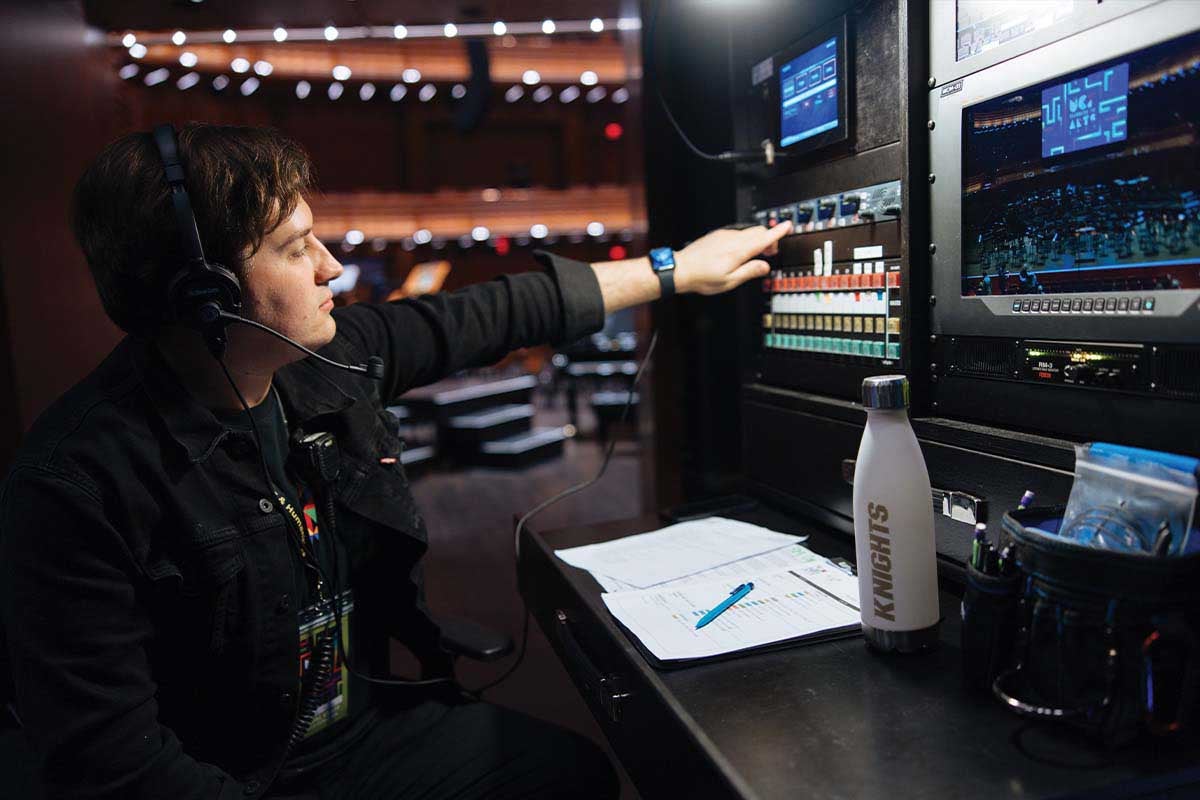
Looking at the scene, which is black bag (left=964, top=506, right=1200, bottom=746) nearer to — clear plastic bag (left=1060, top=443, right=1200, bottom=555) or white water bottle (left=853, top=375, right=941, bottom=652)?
clear plastic bag (left=1060, top=443, right=1200, bottom=555)

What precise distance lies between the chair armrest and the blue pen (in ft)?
1.65

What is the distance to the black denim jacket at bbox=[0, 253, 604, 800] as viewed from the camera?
32.5 inches

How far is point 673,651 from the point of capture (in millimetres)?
768

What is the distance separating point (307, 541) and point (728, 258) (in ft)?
2.38

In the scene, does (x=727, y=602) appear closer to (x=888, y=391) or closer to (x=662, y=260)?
(x=888, y=391)

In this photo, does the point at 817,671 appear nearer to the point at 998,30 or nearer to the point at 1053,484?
the point at 1053,484

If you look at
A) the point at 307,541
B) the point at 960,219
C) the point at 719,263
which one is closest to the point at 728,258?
the point at 719,263

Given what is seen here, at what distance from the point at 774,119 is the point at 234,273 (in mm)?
791

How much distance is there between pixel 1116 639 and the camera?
1.86ft

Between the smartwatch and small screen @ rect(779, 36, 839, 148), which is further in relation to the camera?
the smartwatch

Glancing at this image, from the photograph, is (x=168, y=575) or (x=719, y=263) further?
(x=719, y=263)

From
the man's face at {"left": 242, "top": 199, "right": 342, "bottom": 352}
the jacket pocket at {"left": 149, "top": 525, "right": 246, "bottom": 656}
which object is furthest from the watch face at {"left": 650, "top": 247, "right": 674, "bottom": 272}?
the jacket pocket at {"left": 149, "top": 525, "right": 246, "bottom": 656}

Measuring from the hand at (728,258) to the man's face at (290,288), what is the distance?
55 cm

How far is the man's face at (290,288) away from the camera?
3.38ft
